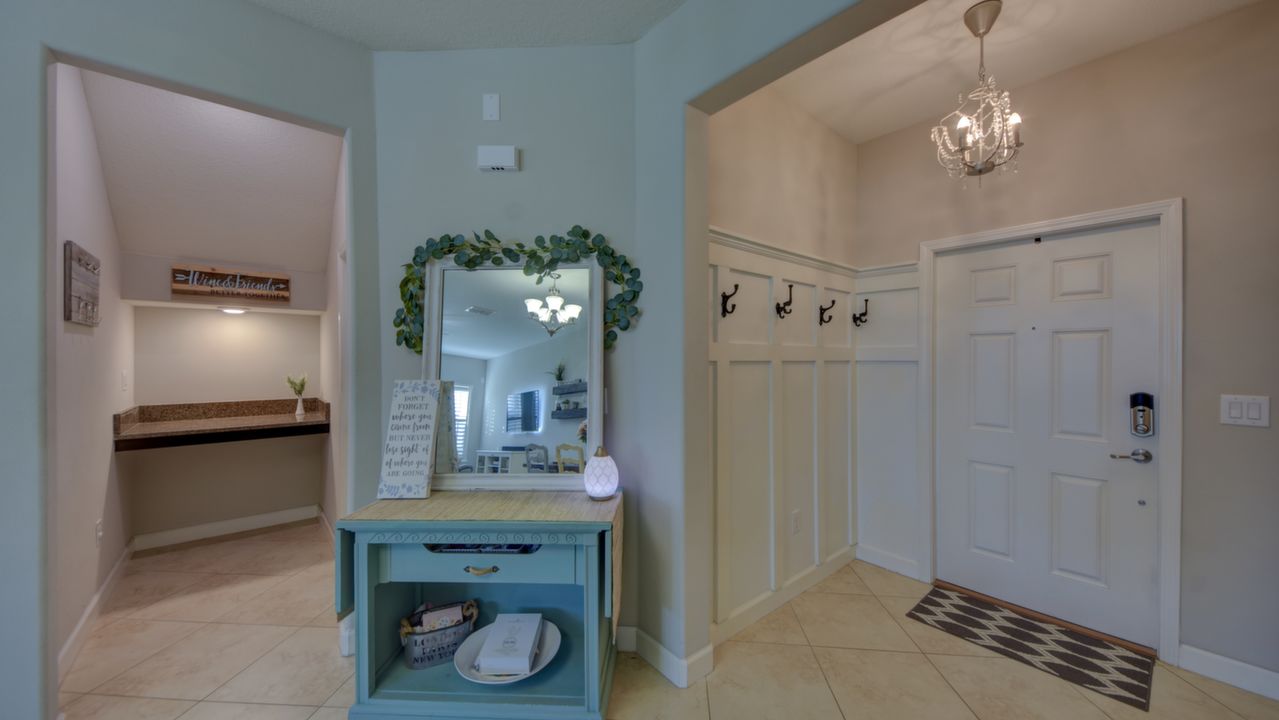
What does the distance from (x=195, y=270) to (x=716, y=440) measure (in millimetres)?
3625

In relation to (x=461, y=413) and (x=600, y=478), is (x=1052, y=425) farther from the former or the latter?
(x=461, y=413)

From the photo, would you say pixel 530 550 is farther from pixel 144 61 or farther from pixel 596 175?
pixel 144 61

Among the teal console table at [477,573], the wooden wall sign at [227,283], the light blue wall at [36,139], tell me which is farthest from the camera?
the wooden wall sign at [227,283]

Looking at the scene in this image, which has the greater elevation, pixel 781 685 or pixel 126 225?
pixel 126 225

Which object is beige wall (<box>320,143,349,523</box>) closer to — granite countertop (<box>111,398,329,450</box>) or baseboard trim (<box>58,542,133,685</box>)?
granite countertop (<box>111,398,329,450</box>)

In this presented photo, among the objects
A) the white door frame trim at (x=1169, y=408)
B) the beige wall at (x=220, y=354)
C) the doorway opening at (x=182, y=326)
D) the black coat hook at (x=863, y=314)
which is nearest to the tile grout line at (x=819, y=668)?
the white door frame trim at (x=1169, y=408)

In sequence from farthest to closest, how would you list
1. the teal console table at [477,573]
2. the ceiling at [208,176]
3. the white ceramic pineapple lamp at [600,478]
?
the ceiling at [208,176] < the white ceramic pineapple lamp at [600,478] < the teal console table at [477,573]

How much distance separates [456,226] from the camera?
1938 mm

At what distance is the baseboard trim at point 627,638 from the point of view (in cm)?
193

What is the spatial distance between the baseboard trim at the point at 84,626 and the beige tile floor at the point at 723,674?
4 cm

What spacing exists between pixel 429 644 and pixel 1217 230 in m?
3.47

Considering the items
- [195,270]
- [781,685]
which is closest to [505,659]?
[781,685]

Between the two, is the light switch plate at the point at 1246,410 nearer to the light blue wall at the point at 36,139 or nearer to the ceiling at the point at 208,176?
the light blue wall at the point at 36,139

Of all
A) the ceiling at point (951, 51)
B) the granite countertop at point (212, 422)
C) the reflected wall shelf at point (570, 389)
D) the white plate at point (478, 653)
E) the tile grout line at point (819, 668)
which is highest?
the ceiling at point (951, 51)
